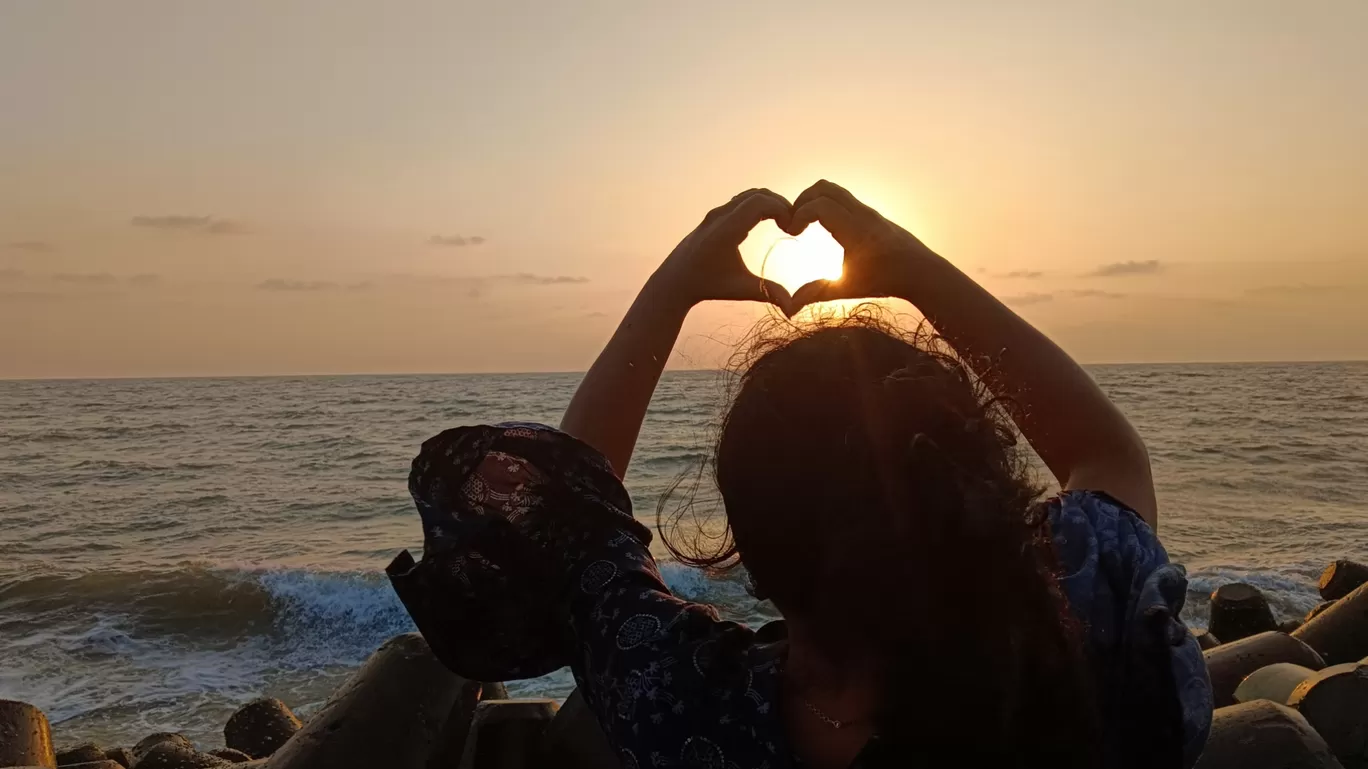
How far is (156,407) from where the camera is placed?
142 ft

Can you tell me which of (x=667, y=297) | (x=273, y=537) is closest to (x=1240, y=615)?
(x=667, y=297)

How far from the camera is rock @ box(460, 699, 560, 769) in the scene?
394 cm

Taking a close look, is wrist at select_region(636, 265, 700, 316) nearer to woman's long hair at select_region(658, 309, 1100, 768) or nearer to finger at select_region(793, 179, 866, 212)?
finger at select_region(793, 179, 866, 212)

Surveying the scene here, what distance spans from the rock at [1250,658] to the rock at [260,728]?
5.30 metres

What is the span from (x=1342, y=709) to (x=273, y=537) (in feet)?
50.0

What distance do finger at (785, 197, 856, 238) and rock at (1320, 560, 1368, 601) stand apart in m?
9.30

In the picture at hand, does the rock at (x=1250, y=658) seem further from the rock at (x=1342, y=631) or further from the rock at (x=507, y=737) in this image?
the rock at (x=507, y=737)

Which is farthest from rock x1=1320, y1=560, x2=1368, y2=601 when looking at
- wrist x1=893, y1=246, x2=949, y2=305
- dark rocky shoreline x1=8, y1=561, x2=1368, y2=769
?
wrist x1=893, y1=246, x2=949, y2=305

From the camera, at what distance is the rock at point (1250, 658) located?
5.45 meters

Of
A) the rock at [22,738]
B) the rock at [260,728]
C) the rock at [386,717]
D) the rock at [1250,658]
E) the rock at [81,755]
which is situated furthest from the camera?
the rock at [260,728]

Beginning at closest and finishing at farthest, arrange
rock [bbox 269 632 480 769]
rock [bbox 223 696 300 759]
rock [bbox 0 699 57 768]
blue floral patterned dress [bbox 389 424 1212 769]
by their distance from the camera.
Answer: blue floral patterned dress [bbox 389 424 1212 769] → rock [bbox 269 632 480 769] → rock [bbox 0 699 57 768] → rock [bbox 223 696 300 759]

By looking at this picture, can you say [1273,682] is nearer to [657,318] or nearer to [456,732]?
[456,732]

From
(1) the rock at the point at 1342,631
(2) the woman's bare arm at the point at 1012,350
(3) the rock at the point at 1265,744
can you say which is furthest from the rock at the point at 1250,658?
(2) the woman's bare arm at the point at 1012,350

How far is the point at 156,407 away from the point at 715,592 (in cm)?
3841
